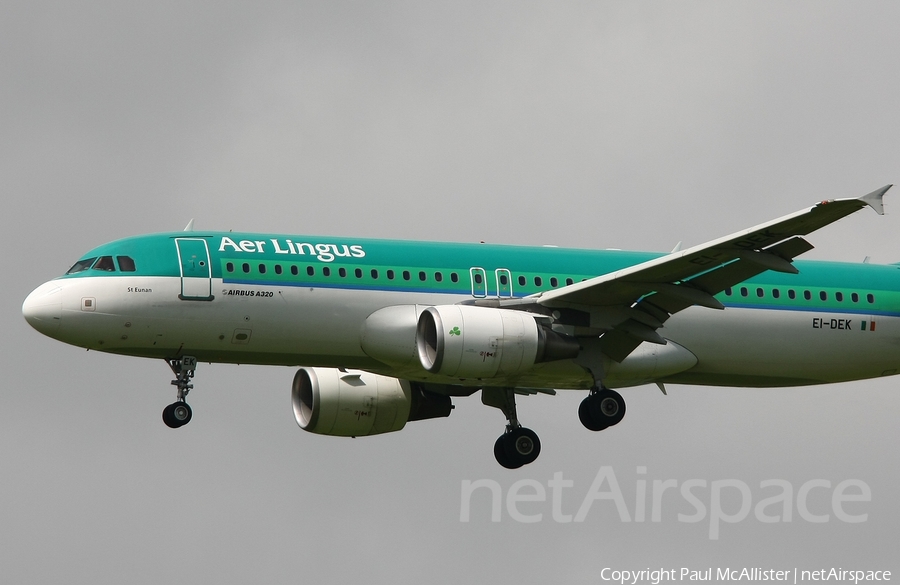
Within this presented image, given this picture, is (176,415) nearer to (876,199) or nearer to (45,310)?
(45,310)

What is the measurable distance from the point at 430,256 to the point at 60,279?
28.1 ft

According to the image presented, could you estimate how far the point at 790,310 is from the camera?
41.3 metres

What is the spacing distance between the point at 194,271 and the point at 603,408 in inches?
394

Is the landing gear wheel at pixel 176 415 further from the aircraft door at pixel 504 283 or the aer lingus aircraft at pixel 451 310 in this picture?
the aircraft door at pixel 504 283

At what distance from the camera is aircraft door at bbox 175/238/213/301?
3700 centimetres

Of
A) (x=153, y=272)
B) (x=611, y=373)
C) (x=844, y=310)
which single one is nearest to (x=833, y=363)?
(x=844, y=310)

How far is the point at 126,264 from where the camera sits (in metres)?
37.3

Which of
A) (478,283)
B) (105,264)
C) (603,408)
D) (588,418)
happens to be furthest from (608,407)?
(105,264)

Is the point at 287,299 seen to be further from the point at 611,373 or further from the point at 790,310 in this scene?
the point at 790,310

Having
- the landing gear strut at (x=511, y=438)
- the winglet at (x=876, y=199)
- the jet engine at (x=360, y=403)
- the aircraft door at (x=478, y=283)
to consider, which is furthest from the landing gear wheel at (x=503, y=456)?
the winglet at (x=876, y=199)

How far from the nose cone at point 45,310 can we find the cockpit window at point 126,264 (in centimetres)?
146

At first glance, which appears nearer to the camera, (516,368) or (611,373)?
(516,368)

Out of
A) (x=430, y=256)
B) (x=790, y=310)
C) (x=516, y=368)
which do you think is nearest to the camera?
(x=516, y=368)

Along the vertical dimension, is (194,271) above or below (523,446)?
above
